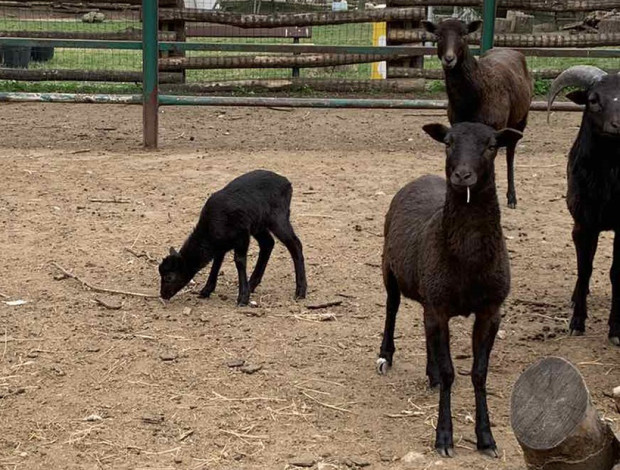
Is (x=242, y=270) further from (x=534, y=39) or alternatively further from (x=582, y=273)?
(x=534, y=39)

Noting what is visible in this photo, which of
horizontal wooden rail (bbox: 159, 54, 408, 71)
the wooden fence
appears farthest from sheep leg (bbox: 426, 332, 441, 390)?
horizontal wooden rail (bbox: 159, 54, 408, 71)

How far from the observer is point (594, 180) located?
6.47 m

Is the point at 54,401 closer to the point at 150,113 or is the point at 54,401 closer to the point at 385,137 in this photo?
the point at 150,113

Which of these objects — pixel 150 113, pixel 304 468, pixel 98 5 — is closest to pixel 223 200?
pixel 304 468

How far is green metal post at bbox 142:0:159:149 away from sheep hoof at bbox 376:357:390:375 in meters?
6.48

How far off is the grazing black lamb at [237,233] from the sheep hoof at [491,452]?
2.52 m

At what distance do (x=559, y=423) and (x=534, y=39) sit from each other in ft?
34.8

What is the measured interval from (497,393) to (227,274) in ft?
9.16

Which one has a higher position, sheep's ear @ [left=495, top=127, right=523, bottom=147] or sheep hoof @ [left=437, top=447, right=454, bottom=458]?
sheep's ear @ [left=495, top=127, right=523, bottom=147]

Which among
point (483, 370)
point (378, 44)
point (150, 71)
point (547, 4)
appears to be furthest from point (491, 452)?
point (378, 44)

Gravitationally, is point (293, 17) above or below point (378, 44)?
above

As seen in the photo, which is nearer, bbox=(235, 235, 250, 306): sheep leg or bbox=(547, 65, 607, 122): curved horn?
bbox=(547, 65, 607, 122): curved horn

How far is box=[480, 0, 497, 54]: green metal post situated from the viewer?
12.1 m

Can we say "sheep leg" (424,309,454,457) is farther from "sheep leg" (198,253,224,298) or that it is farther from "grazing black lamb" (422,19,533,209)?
"grazing black lamb" (422,19,533,209)
